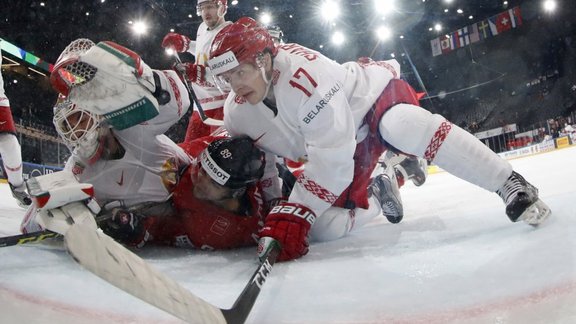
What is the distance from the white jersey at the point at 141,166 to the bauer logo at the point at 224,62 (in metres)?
0.27

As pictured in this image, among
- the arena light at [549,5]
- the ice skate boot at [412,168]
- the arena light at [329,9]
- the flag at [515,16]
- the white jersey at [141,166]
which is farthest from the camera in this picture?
the flag at [515,16]

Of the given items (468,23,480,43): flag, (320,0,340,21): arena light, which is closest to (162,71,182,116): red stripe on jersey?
(320,0,340,21): arena light

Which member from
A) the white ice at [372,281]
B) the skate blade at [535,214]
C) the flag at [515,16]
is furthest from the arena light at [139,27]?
the flag at [515,16]

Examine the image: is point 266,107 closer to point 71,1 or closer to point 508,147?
point 71,1

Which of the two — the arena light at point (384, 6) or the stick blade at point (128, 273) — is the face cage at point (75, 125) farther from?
the arena light at point (384, 6)

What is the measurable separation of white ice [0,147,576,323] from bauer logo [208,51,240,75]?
0.59m

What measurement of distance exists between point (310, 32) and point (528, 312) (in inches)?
516

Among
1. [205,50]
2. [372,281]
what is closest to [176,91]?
[372,281]

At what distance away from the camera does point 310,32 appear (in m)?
13.1

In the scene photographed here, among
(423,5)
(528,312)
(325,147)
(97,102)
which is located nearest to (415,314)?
(528,312)

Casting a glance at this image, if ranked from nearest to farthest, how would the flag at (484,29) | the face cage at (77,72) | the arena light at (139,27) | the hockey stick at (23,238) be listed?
the hockey stick at (23,238), the face cage at (77,72), the arena light at (139,27), the flag at (484,29)

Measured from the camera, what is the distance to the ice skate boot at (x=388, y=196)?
6.34 ft

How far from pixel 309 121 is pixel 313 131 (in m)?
0.03

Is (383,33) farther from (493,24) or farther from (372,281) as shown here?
(372,281)
